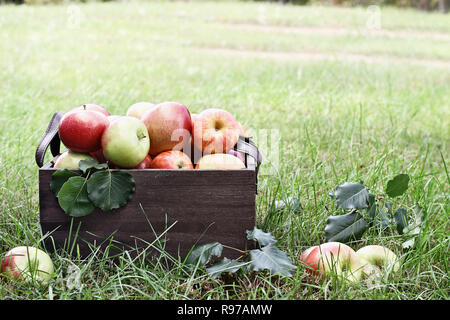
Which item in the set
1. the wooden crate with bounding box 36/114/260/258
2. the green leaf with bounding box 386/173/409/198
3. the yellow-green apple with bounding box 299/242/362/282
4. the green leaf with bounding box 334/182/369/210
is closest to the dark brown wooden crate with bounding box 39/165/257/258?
the wooden crate with bounding box 36/114/260/258

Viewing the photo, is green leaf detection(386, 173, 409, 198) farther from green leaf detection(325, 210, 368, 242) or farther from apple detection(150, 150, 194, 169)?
apple detection(150, 150, 194, 169)

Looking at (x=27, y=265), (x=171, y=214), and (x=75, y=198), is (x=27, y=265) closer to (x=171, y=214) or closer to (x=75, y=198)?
(x=75, y=198)

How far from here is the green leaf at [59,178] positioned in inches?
58.5

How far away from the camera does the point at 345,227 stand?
169 cm

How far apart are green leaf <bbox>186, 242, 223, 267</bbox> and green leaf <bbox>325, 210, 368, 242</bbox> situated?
395mm

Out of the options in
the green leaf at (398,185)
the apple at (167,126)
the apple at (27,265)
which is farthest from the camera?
the green leaf at (398,185)

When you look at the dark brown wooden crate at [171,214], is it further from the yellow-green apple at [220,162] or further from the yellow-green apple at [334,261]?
the yellow-green apple at [334,261]

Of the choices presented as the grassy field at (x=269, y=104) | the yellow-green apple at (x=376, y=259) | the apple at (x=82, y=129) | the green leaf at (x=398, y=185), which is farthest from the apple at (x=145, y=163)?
the green leaf at (x=398, y=185)

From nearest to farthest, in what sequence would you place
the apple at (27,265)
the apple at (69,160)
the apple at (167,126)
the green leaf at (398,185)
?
the apple at (27,265) < the apple at (69,160) < the apple at (167,126) < the green leaf at (398,185)

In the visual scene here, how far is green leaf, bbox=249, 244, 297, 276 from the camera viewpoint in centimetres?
145

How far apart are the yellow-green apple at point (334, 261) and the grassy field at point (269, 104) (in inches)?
1.6

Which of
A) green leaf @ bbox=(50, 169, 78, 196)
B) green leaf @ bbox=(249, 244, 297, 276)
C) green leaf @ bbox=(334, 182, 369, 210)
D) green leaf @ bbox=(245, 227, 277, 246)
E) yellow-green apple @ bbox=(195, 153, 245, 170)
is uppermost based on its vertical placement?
yellow-green apple @ bbox=(195, 153, 245, 170)
